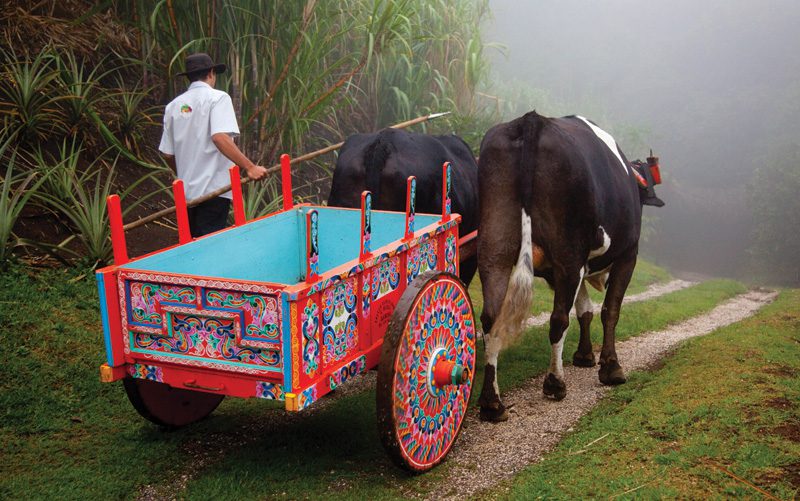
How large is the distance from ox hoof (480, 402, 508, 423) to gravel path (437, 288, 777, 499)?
32 millimetres

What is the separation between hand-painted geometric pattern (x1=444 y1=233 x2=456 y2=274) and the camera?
3.71m

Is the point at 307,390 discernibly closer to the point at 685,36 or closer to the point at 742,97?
the point at 742,97

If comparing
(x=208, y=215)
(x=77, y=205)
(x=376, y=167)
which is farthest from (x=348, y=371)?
(x=77, y=205)

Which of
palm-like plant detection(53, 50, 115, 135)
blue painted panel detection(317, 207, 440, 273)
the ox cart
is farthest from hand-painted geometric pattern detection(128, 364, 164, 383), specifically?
palm-like plant detection(53, 50, 115, 135)

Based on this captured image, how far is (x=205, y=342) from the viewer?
2730 mm

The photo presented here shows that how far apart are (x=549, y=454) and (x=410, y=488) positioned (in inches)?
29.7

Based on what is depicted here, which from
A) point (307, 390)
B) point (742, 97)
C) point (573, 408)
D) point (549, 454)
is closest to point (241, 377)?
point (307, 390)

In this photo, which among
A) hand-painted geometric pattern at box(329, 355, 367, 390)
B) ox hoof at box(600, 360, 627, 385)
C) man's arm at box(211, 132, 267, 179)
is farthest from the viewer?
ox hoof at box(600, 360, 627, 385)

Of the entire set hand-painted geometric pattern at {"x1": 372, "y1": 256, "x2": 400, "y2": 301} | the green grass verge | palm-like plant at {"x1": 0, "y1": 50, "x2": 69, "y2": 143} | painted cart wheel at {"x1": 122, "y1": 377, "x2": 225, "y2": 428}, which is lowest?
the green grass verge

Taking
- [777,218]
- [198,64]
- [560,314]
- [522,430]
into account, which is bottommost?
[777,218]

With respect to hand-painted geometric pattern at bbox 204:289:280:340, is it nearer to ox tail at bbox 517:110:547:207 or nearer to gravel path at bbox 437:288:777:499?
gravel path at bbox 437:288:777:499

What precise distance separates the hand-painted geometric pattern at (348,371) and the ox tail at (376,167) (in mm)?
1410

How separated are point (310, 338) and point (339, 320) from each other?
9.1 inches

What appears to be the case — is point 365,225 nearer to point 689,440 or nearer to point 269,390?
point 269,390
